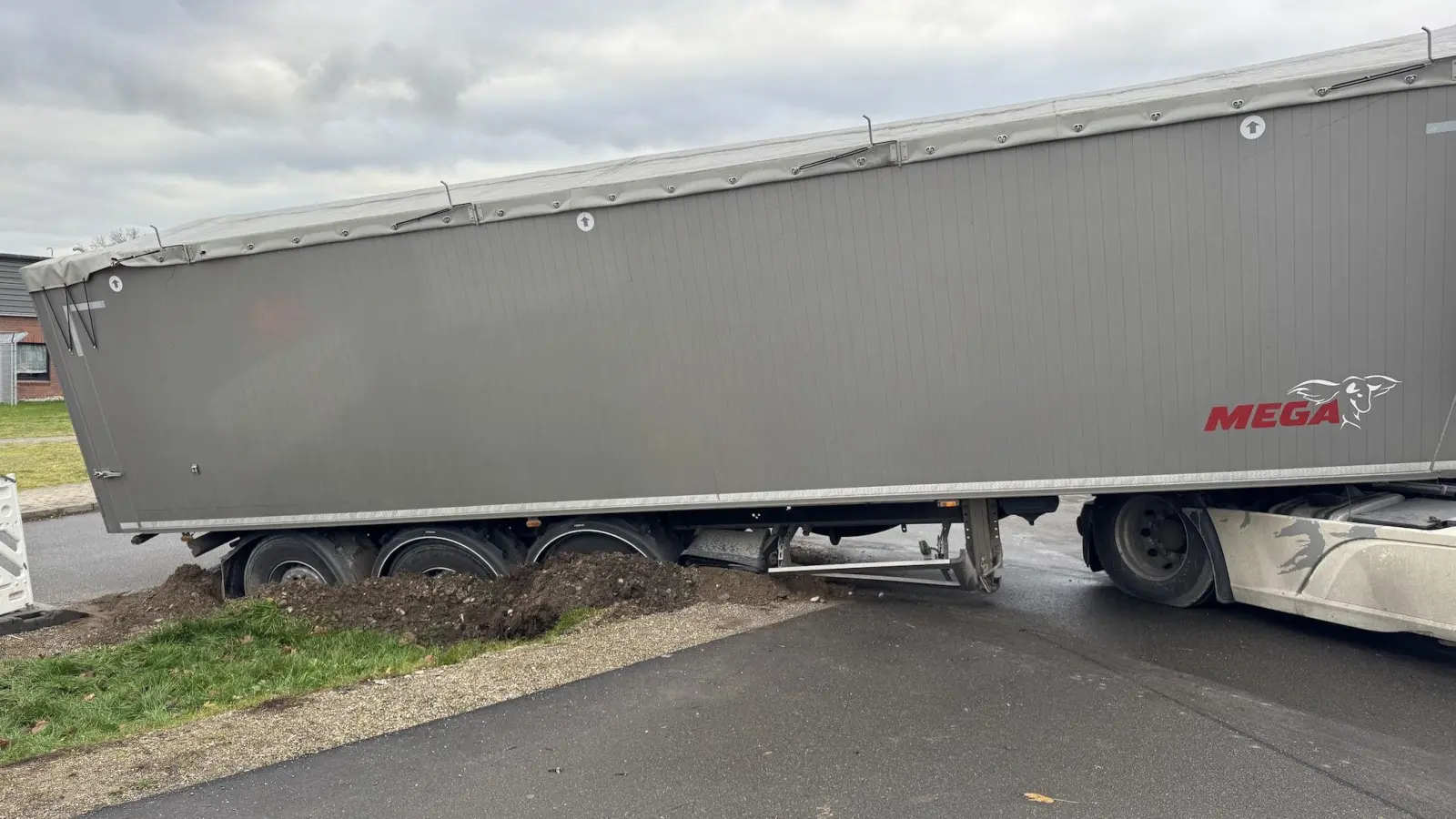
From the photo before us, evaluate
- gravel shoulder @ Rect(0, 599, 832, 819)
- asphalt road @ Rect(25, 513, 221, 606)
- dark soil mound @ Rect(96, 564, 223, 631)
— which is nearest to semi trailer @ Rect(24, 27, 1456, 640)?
dark soil mound @ Rect(96, 564, 223, 631)

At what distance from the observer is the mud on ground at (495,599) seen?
7117 mm

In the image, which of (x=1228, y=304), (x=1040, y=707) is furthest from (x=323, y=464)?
(x=1228, y=304)

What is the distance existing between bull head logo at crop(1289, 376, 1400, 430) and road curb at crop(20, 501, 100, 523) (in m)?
15.8

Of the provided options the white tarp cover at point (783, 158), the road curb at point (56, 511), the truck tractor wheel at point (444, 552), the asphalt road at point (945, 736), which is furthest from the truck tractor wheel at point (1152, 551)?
the road curb at point (56, 511)

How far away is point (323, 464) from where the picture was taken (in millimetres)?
7543

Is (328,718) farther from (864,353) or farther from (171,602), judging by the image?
(171,602)

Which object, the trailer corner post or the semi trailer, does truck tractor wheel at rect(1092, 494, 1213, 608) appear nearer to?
the semi trailer

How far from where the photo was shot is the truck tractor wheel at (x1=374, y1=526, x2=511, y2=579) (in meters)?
7.66

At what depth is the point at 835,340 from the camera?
21.0 ft

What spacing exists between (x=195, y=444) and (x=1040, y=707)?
22.7 feet

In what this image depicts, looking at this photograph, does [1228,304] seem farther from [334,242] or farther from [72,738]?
[72,738]

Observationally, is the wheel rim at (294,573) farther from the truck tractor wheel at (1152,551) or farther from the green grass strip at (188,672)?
the truck tractor wheel at (1152,551)

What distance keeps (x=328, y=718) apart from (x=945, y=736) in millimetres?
3405

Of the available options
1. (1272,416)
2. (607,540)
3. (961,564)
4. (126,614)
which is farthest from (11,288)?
(1272,416)
